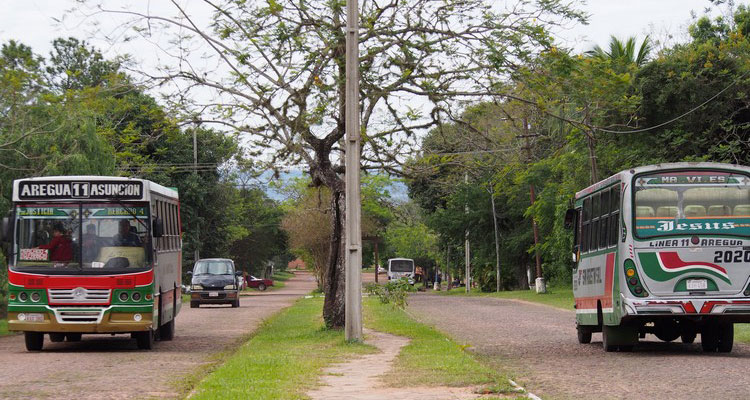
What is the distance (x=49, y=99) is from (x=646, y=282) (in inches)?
435

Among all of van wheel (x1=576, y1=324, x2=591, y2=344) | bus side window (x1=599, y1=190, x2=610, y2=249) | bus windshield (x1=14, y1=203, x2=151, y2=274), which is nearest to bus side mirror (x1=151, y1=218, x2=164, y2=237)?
bus windshield (x1=14, y1=203, x2=151, y2=274)

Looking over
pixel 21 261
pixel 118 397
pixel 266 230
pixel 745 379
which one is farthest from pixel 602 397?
pixel 266 230

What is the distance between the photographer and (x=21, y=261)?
19109 millimetres

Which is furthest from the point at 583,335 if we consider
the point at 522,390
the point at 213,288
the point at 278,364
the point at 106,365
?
the point at 213,288

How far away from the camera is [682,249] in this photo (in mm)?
16766

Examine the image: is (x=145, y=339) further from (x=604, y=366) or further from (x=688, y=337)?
(x=688, y=337)

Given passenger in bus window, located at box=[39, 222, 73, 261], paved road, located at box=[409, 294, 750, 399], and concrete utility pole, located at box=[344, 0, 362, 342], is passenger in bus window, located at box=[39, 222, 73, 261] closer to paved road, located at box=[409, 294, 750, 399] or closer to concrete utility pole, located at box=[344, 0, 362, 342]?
concrete utility pole, located at box=[344, 0, 362, 342]

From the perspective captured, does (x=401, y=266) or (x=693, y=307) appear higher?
(x=693, y=307)

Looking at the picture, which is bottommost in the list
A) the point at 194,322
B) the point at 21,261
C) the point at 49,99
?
the point at 194,322

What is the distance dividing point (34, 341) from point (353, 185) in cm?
648

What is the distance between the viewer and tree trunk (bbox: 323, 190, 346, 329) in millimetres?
23266

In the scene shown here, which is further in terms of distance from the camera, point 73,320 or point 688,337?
point 688,337

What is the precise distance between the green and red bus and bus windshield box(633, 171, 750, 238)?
28.1 feet

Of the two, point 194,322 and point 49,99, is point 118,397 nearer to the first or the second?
point 49,99
